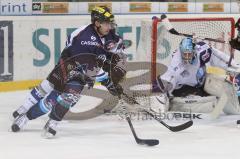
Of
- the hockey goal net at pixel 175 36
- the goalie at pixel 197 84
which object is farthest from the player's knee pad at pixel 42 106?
the hockey goal net at pixel 175 36

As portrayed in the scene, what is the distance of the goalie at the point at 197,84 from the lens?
4.55 m

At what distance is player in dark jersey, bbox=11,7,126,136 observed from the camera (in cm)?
376

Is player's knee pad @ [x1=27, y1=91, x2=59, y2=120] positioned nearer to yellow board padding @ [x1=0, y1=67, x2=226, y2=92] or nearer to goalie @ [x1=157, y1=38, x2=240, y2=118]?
goalie @ [x1=157, y1=38, x2=240, y2=118]

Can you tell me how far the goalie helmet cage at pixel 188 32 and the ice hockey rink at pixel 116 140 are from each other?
3.15 ft

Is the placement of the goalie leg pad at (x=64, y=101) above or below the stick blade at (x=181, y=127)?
above

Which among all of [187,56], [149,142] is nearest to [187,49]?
[187,56]

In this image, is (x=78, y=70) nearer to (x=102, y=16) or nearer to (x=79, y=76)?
(x=79, y=76)

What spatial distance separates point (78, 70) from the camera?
3895 mm

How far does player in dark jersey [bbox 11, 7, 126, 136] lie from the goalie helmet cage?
1144mm

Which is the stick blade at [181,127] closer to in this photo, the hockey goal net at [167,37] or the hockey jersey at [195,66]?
the hockey jersey at [195,66]

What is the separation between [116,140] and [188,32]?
1974mm

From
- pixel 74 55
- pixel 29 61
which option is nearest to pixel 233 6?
pixel 29 61

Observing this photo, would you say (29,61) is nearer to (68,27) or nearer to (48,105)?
(68,27)

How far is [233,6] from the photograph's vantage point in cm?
680
